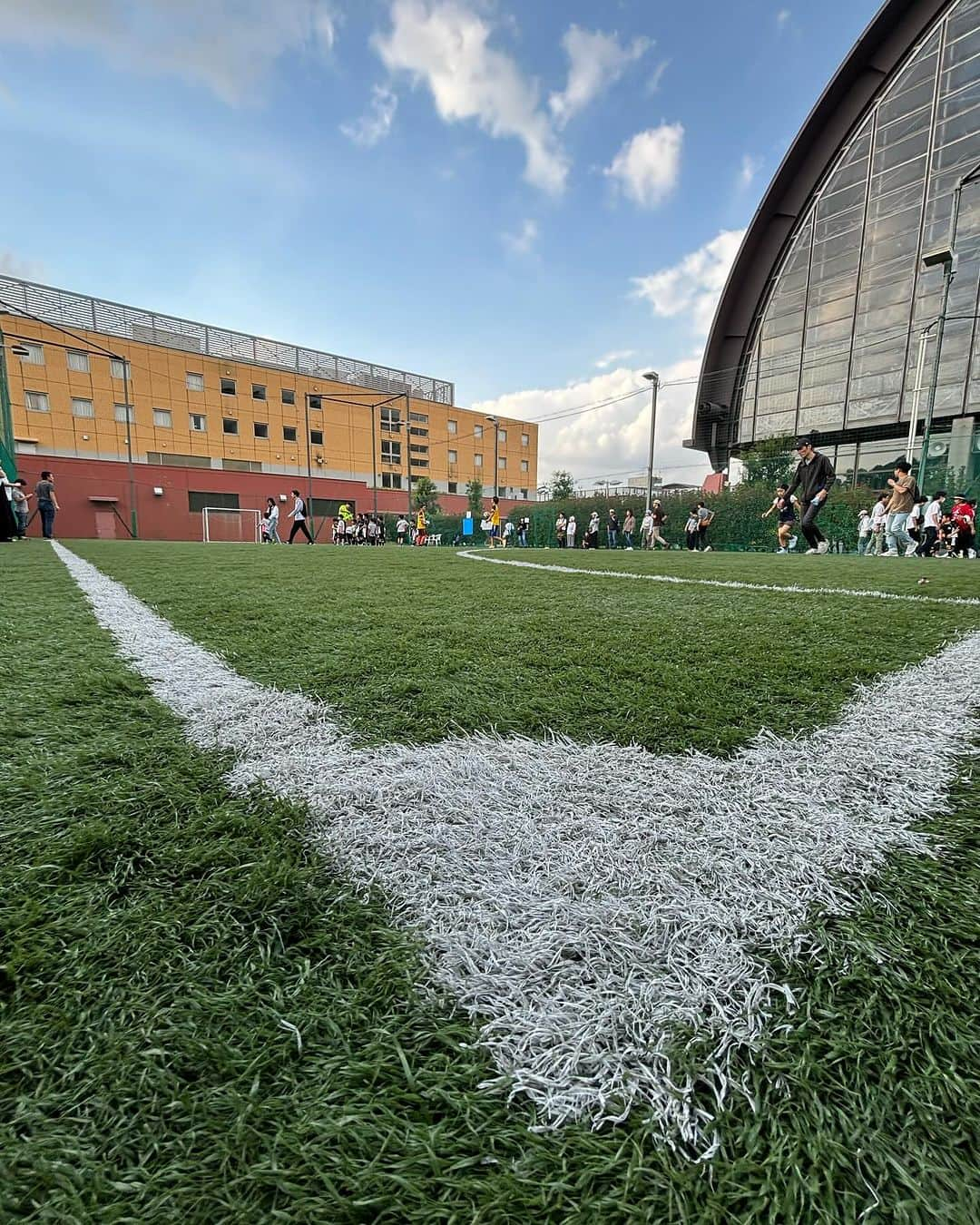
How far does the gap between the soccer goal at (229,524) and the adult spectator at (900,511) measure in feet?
78.4

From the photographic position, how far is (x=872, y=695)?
5.63 feet

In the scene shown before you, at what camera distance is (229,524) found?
26719mm

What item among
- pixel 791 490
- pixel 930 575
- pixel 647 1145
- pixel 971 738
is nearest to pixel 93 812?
pixel 647 1145

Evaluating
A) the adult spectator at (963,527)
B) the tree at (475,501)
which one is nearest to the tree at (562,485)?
the tree at (475,501)

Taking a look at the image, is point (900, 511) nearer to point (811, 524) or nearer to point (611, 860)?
point (811, 524)

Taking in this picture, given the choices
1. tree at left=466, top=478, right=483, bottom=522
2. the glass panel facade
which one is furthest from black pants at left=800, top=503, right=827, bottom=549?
tree at left=466, top=478, right=483, bottom=522

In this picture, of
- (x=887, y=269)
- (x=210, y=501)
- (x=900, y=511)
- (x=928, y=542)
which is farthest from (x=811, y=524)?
(x=210, y=501)

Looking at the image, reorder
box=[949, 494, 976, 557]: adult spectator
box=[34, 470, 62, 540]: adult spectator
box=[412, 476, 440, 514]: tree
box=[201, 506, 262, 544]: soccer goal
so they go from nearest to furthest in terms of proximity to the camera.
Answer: box=[949, 494, 976, 557]: adult spectator → box=[34, 470, 62, 540]: adult spectator → box=[201, 506, 262, 544]: soccer goal → box=[412, 476, 440, 514]: tree

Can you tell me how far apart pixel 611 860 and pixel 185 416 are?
41050 mm

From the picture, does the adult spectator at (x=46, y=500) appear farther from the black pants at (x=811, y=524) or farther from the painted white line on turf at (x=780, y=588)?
the black pants at (x=811, y=524)

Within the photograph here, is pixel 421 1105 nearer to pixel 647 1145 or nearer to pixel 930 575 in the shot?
pixel 647 1145

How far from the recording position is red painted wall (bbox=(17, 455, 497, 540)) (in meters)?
24.6

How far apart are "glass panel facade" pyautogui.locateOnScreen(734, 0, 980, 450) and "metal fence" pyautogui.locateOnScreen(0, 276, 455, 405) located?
2788 centimetres

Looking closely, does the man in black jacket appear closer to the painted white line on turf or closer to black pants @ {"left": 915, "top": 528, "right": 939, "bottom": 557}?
the painted white line on turf
